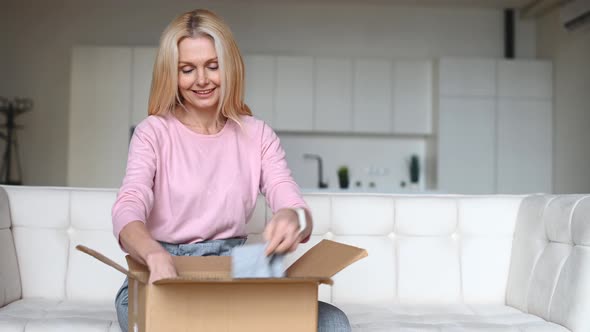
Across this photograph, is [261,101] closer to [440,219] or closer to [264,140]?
[440,219]

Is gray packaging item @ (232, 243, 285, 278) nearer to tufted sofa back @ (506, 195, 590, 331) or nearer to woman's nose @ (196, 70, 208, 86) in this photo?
woman's nose @ (196, 70, 208, 86)

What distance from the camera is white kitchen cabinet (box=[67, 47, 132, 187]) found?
6.19 metres

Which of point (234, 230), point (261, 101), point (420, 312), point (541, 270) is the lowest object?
point (420, 312)

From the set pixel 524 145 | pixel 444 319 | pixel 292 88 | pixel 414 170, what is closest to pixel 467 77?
pixel 524 145

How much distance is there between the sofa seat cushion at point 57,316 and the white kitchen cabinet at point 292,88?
4.43m

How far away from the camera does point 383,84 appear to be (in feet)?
21.0

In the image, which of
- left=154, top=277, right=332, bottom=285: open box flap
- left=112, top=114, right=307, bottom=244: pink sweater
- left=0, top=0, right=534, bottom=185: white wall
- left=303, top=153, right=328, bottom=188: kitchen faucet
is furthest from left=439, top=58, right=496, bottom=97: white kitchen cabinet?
left=154, top=277, right=332, bottom=285: open box flap

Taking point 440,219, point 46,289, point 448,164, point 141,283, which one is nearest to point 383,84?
point 448,164

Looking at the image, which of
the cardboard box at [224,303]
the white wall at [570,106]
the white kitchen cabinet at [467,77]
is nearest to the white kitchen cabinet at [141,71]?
the white kitchen cabinet at [467,77]

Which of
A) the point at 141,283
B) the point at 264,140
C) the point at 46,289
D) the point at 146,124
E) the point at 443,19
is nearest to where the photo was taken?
the point at 141,283

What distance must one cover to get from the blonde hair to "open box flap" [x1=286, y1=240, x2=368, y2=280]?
44 cm

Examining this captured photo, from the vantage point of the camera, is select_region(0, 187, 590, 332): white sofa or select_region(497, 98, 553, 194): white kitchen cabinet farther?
select_region(497, 98, 553, 194): white kitchen cabinet

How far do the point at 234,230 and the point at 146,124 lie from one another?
0.32m

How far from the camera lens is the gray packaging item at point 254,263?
1.05m
